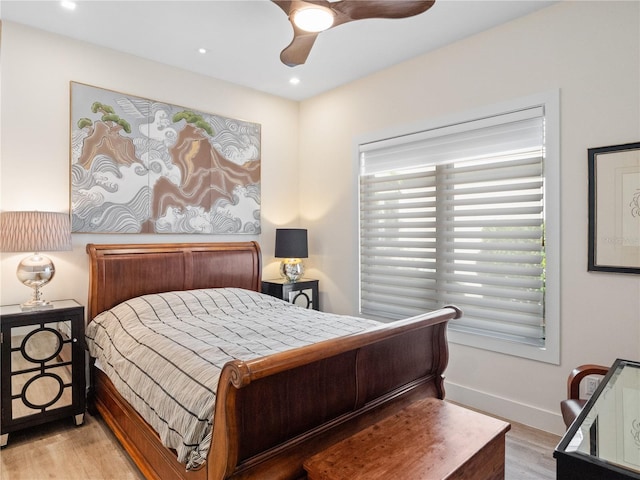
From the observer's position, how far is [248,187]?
13.2 feet

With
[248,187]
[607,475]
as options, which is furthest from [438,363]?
[248,187]

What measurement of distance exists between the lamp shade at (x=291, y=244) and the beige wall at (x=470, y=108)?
39 centimetres

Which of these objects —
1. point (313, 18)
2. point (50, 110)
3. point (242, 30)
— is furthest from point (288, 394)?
point (50, 110)

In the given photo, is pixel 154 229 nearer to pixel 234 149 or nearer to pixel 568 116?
pixel 234 149

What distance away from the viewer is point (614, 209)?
2.34 meters

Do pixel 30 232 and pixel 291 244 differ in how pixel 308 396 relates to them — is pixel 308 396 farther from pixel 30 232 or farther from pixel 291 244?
pixel 291 244

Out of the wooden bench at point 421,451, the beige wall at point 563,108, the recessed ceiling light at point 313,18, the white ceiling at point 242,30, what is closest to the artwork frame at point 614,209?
the beige wall at point 563,108

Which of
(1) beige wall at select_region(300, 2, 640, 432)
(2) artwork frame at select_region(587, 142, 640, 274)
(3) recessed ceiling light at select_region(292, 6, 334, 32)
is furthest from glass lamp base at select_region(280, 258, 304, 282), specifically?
(2) artwork frame at select_region(587, 142, 640, 274)

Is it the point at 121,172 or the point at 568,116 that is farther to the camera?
the point at 121,172

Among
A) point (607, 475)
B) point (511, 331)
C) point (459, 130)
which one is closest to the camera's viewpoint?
point (607, 475)

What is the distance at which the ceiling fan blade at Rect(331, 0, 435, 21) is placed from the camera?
199 cm

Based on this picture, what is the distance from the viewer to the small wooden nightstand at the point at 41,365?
241 centimetres

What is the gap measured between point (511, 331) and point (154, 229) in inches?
117

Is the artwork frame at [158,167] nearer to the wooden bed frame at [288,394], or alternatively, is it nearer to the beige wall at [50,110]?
the beige wall at [50,110]
